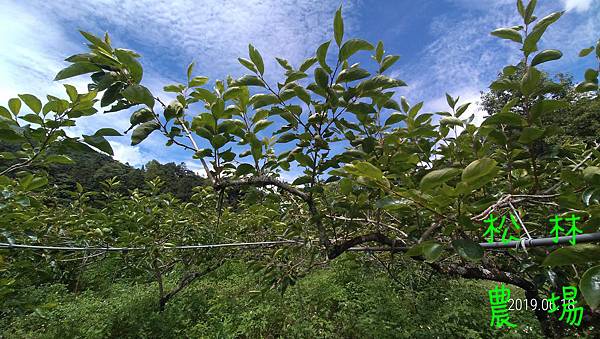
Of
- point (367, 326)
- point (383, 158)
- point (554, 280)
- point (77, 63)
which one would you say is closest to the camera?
point (77, 63)

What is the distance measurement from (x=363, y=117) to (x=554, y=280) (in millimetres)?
876

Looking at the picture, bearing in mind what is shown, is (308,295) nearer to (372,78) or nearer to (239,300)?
(239,300)

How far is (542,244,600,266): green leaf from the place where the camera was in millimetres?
521

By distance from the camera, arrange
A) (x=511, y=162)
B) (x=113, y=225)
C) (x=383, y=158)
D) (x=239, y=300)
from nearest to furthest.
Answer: (x=511, y=162), (x=383, y=158), (x=113, y=225), (x=239, y=300)

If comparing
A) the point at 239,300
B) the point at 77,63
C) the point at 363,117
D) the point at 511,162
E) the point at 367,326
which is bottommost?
the point at 367,326

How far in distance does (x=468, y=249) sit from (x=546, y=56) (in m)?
0.76

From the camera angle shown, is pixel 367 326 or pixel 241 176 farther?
pixel 367 326

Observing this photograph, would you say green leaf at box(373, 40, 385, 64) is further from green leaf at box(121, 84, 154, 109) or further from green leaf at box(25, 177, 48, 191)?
green leaf at box(25, 177, 48, 191)

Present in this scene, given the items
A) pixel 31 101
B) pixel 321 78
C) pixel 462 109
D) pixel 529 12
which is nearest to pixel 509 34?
pixel 529 12

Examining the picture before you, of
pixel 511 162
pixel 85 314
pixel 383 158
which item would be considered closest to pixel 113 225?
pixel 85 314

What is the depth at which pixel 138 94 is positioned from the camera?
90 cm

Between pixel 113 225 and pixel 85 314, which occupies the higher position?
pixel 113 225

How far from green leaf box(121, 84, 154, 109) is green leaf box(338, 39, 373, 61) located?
626 millimetres

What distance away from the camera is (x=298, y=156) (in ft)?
4.00
